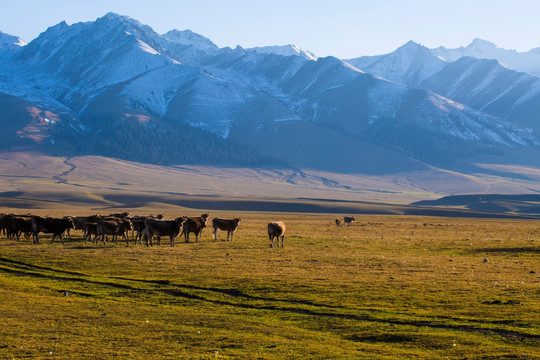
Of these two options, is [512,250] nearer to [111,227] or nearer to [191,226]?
[191,226]

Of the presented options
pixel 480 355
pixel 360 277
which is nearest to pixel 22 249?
pixel 360 277

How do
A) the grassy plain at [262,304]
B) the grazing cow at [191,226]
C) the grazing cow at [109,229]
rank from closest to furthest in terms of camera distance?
1. the grassy plain at [262,304]
2. the grazing cow at [109,229]
3. the grazing cow at [191,226]

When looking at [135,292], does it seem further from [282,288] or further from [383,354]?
[383,354]

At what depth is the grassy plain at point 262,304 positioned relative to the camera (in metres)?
20.5

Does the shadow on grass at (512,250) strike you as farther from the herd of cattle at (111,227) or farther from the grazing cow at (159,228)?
the grazing cow at (159,228)

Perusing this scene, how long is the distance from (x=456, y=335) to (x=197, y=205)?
15796cm

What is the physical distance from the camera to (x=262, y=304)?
2677cm

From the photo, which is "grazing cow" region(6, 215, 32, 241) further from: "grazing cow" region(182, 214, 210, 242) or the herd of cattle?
"grazing cow" region(182, 214, 210, 242)

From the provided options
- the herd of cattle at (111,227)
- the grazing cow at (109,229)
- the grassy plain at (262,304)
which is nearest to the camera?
the grassy plain at (262,304)

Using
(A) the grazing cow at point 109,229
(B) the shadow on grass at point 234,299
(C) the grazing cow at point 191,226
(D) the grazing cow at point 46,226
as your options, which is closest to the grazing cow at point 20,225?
(D) the grazing cow at point 46,226

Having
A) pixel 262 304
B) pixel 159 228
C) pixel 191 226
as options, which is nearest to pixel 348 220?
pixel 191 226

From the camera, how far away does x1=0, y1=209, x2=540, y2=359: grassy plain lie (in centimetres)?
2048

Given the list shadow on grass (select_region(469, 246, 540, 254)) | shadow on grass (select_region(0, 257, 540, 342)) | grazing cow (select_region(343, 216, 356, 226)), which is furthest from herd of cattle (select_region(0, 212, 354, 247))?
grazing cow (select_region(343, 216, 356, 226))

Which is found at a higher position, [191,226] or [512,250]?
[191,226]
